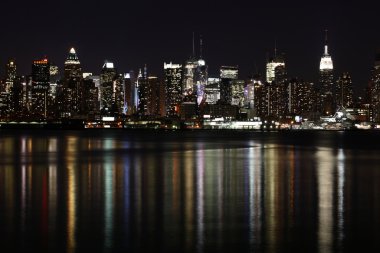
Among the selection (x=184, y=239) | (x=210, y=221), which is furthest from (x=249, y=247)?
(x=210, y=221)

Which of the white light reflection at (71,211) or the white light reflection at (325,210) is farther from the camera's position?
the white light reflection at (325,210)

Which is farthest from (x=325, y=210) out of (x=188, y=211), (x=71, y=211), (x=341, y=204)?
(x=71, y=211)

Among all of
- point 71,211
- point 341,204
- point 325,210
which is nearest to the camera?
point 71,211

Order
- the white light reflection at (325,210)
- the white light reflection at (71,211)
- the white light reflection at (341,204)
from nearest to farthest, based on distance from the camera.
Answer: the white light reflection at (71,211)
the white light reflection at (325,210)
the white light reflection at (341,204)

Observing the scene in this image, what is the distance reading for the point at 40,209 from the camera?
61.9 feet

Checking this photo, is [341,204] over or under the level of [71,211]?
under

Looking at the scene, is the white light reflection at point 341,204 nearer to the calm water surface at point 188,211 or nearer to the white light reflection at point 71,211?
the calm water surface at point 188,211

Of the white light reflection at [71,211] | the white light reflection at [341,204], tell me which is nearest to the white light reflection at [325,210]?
the white light reflection at [341,204]

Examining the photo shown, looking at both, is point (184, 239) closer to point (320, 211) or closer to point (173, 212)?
point (173, 212)

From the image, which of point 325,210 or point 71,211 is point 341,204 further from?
point 71,211

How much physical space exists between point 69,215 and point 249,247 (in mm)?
6352

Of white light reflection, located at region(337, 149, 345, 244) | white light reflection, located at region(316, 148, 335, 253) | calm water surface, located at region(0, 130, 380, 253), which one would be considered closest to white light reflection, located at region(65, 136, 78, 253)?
calm water surface, located at region(0, 130, 380, 253)

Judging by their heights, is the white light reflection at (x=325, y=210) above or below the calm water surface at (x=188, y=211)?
below

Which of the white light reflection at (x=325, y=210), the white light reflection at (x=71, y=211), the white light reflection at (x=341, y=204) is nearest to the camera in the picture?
the white light reflection at (x=71, y=211)
